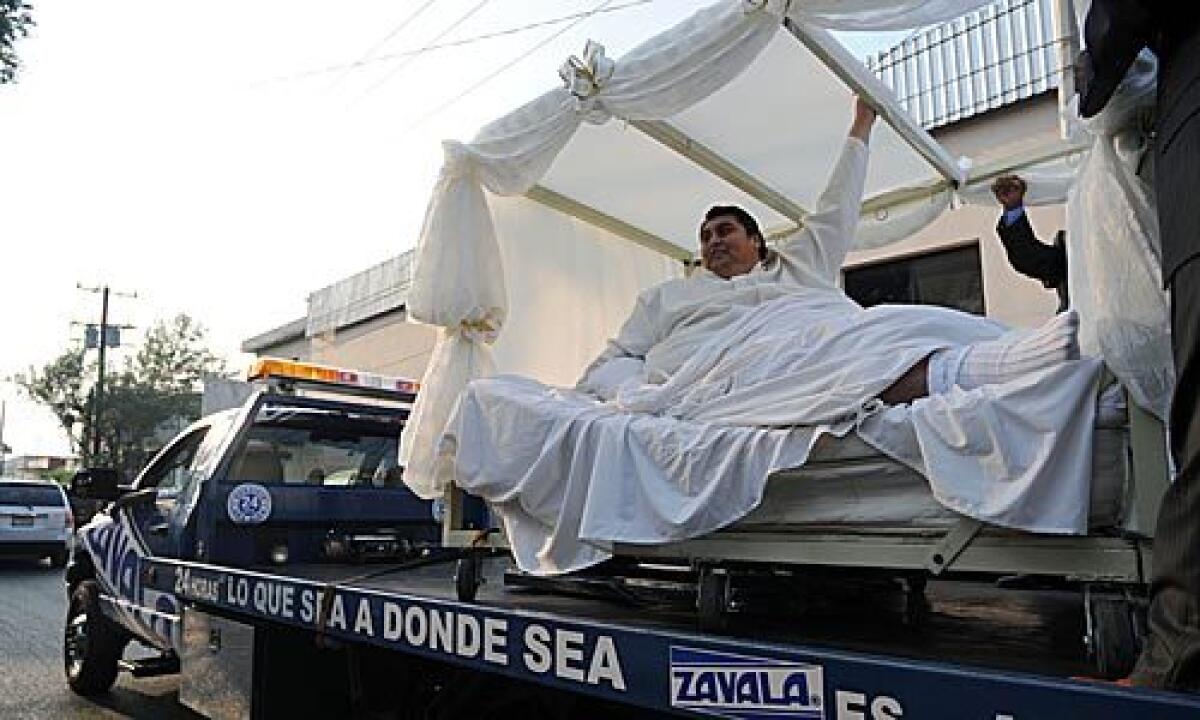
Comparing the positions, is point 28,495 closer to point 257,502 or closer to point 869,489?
point 257,502

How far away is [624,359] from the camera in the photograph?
347 centimetres

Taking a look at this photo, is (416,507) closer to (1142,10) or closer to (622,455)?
(622,455)

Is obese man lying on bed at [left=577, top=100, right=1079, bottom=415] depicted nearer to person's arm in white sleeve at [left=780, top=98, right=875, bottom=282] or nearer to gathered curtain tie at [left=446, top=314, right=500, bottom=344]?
person's arm in white sleeve at [left=780, top=98, right=875, bottom=282]

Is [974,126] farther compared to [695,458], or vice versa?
[974,126]

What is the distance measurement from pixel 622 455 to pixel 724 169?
2168mm

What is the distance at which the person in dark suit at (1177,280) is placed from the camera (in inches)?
58.6

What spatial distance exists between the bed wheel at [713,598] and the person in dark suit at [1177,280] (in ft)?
A: 3.34

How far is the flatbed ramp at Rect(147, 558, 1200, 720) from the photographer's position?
1606mm

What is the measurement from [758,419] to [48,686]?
582 centimetres

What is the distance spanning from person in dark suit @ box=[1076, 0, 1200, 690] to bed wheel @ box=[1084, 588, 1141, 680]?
0.17 meters

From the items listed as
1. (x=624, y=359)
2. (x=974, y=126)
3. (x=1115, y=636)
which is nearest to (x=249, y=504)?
(x=624, y=359)

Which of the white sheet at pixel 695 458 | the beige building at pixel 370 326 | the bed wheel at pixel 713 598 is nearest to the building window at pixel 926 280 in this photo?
the white sheet at pixel 695 458

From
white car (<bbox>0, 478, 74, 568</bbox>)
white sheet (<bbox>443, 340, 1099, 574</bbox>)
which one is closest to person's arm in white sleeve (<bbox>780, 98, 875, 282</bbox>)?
white sheet (<bbox>443, 340, 1099, 574</bbox>)

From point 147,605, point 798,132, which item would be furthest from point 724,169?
point 147,605
